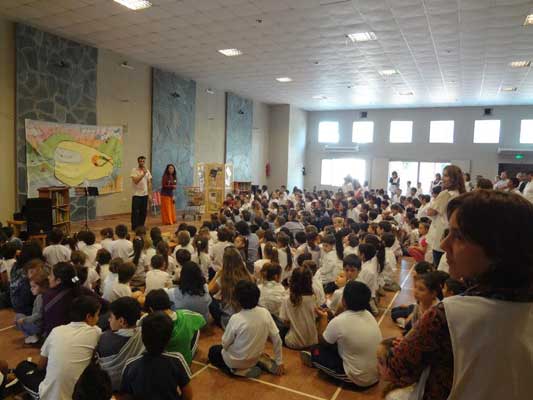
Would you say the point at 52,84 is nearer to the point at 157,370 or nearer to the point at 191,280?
the point at 191,280

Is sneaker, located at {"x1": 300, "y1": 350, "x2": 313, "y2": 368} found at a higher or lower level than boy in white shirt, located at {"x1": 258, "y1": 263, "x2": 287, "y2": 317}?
lower

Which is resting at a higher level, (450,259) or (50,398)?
(450,259)

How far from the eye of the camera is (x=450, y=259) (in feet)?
3.25

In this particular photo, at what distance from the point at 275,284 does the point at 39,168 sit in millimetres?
6605

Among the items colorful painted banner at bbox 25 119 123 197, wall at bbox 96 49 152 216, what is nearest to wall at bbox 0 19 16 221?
colorful painted banner at bbox 25 119 123 197

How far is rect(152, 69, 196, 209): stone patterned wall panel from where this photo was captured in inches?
425

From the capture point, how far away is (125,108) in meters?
9.89

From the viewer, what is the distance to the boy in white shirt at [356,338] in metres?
2.63

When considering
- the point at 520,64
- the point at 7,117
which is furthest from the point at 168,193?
the point at 520,64

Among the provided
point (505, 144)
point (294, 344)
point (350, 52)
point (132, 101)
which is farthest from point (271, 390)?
point (505, 144)

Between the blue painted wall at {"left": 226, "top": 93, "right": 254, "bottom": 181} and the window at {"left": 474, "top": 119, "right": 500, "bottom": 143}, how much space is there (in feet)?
29.8

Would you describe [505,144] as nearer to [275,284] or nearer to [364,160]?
[364,160]

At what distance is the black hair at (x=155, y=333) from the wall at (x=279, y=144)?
15013mm

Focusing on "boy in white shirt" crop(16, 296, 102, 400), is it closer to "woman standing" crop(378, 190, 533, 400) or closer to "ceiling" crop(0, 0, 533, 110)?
"woman standing" crop(378, 190, 533, 400)
